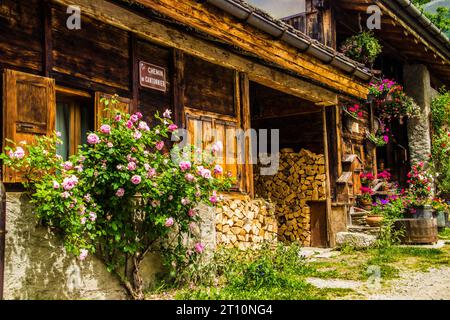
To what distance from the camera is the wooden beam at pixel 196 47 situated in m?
5.45

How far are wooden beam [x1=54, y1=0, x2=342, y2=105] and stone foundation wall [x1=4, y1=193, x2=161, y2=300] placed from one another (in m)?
2.28

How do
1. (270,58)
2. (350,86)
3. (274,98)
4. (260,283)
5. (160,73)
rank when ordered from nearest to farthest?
1. (260,283)
2. (160,73)
3. (270,58)
4. (350,86)
5. (274,98)

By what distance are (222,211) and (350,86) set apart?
4458mm

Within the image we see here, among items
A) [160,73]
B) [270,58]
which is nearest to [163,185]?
[160,73]

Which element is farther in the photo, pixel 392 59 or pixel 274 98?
pixel 392 59

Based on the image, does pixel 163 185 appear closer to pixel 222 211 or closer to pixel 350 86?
pixel 222 211

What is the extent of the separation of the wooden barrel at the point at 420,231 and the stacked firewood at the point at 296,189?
5.69ft

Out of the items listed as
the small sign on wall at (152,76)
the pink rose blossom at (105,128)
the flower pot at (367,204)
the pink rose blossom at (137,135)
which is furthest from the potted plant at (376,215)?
the pink rose blossom at (105,128)

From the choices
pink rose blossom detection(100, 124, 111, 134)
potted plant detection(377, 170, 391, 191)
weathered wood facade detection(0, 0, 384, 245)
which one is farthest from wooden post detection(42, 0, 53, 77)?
potted plant detection(377, 170, 391, 191)

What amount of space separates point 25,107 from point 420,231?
7574 mm

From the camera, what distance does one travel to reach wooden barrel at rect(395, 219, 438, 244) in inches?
365

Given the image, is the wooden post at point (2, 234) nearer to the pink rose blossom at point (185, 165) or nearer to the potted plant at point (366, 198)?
the pink rose blossom at point (185, 165)

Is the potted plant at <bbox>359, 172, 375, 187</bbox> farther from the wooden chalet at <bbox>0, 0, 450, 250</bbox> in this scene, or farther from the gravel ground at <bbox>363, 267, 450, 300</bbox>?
the gravel ground at <bbox>363, 267, 450, 300</bbox>

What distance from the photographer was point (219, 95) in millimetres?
7395
